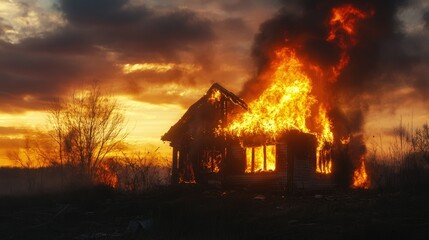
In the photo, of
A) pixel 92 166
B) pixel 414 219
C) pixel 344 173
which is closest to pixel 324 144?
pixel 344 173

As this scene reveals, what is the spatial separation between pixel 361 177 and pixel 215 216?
1693cm

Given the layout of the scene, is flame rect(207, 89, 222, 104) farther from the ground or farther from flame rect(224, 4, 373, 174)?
the ground

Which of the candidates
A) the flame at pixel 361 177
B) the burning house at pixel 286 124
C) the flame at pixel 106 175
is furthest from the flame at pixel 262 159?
the flame at pixel 106 175

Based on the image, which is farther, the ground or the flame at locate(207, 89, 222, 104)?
the flame at locate(207, 89, 222, 104)

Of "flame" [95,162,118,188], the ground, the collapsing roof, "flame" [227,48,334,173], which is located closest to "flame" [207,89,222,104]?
the collapsing roof

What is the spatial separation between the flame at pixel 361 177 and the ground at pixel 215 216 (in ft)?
23.2

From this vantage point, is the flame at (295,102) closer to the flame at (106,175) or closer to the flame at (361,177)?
the flame at (361,177)

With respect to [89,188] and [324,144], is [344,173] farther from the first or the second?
[89,188]

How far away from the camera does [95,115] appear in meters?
40.3

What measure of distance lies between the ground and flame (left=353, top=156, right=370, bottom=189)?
7.08 meters

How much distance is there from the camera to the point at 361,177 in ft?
104

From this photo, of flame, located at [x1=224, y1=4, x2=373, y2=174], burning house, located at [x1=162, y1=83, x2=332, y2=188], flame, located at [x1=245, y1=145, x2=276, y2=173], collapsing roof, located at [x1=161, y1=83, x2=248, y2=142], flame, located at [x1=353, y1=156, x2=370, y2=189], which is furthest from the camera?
flame, located at [x1=353, y1=156, x2=370, y2=189]

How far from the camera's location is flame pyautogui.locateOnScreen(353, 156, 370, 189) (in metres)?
31.4

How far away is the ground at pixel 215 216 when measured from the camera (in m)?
14.7
